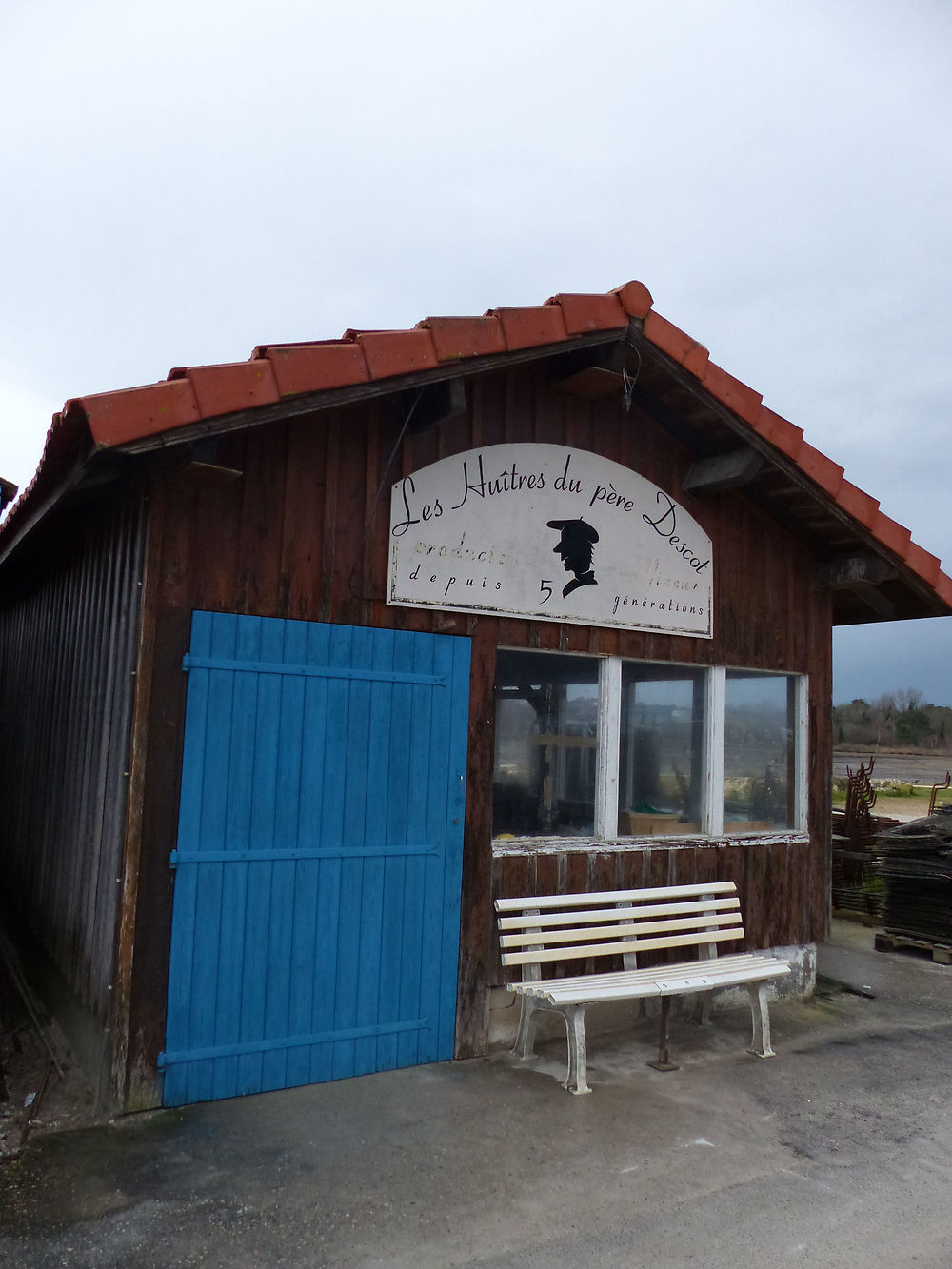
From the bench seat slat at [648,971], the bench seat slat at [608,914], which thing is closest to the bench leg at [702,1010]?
the bench seat slat at [648,971]

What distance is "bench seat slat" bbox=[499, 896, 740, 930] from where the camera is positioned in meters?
5.36

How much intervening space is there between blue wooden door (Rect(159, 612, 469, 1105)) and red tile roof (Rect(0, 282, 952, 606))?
1139mm

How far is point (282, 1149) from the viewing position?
13.3ft

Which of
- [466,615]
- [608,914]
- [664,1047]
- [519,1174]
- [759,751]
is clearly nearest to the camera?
[519,1174]

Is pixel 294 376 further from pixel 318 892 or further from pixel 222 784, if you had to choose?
pixel 318 892

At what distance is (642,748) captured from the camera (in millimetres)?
6215

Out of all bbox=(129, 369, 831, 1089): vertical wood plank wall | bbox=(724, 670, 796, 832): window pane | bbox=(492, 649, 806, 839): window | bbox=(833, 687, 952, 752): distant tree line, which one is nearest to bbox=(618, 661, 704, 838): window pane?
bbox=(492, 649, 806, 839): window

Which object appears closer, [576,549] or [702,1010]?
[576,549]

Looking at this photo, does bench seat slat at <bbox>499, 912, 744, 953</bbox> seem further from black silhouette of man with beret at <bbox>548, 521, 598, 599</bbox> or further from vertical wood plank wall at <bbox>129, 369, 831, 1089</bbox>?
black silhouette of man with beret at <bbox>548, 521, 598, 599</bbox>

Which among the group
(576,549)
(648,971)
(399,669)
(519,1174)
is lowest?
(519,1174)

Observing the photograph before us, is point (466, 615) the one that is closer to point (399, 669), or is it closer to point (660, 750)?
point (399, 669)

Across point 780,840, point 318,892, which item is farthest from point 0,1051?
point 780,840

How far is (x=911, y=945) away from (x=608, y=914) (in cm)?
459

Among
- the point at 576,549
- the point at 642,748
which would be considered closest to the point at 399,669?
the point at 576,549
